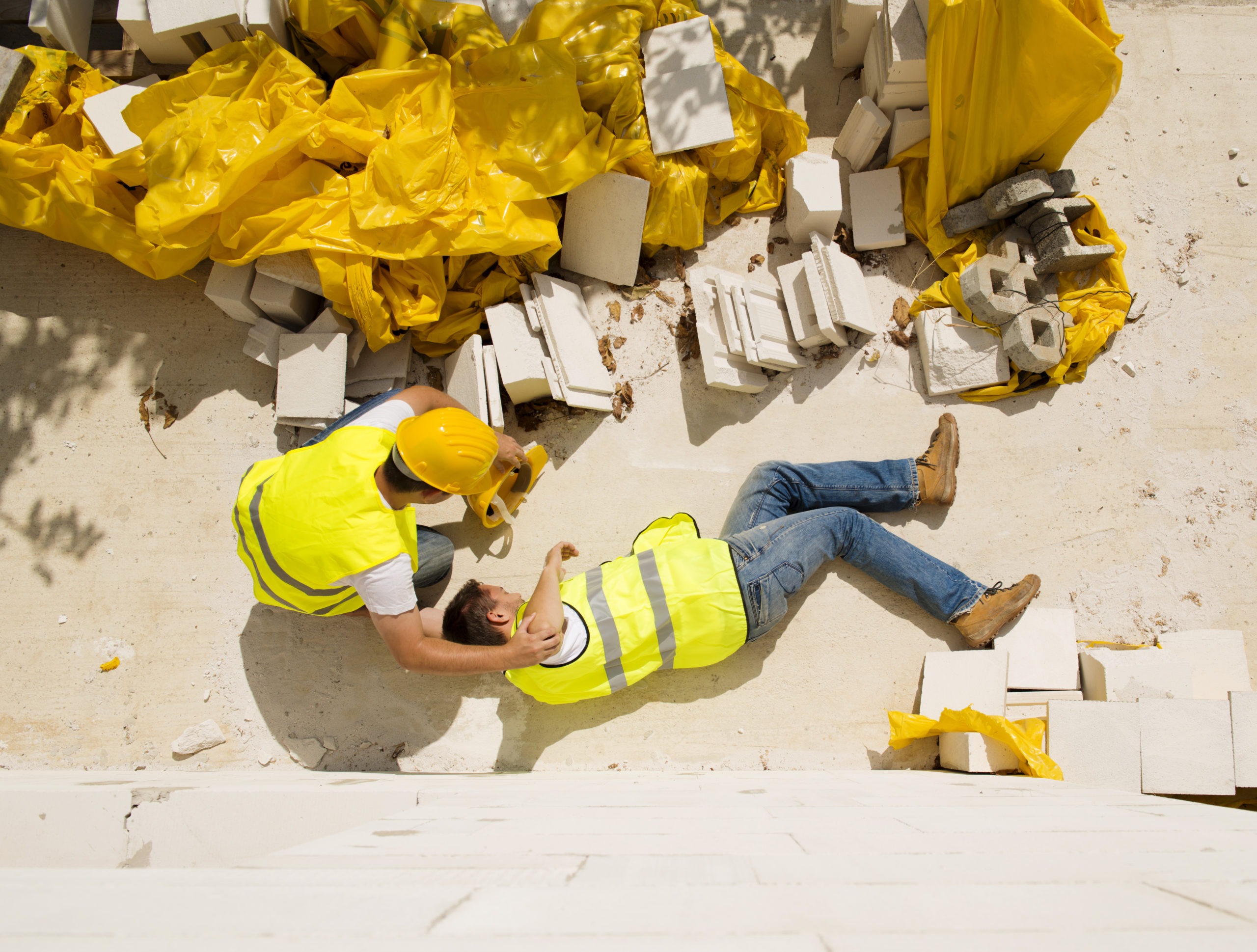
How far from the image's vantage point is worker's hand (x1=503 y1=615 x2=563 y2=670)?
270 centimetres

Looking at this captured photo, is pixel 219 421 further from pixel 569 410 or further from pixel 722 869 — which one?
pixel 722 869

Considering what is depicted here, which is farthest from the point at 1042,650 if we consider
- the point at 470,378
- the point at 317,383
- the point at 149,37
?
the point at 149,37

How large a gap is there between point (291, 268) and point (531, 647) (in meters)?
2.19

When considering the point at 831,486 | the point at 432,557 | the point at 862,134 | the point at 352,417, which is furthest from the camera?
the point at 862,134

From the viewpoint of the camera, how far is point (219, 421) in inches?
150

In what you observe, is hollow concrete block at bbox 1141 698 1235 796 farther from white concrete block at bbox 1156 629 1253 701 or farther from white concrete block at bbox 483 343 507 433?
white concrete block at bbox 483 343 507 433

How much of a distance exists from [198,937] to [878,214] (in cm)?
400

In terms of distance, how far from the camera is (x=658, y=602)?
9.86ft

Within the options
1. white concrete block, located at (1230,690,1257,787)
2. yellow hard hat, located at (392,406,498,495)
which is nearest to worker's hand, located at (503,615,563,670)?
yellow hard hat, located at (392,406,498,495)

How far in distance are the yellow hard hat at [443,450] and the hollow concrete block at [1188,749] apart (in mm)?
2875

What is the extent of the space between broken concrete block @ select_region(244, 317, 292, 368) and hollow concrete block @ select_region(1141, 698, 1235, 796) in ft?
14.0

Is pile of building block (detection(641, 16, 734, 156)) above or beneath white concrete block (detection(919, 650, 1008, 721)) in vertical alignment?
above

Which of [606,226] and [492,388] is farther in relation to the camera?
[606,226]

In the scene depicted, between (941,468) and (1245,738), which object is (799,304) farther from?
(1245,738)
